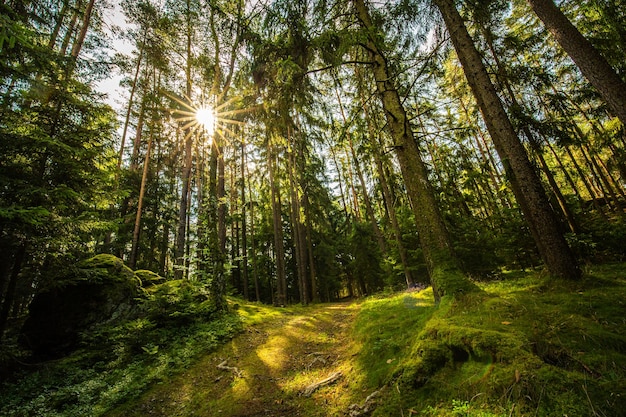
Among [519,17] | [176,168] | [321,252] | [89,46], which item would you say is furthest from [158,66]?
[519,17]

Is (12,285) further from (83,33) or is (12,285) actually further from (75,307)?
(83,33)

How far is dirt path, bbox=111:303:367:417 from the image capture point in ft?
12.6

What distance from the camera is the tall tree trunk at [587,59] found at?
13.4 feet

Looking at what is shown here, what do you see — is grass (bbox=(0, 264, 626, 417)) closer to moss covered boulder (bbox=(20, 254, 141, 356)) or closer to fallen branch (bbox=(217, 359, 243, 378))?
fallen branch (bbox=(217, 359, 243, 378))

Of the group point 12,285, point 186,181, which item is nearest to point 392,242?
point 186,181

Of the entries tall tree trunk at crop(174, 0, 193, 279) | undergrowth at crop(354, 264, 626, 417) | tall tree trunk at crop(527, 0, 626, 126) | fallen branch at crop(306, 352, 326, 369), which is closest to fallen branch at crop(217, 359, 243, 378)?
fallen branch at crop(306, 352, 326, 369)

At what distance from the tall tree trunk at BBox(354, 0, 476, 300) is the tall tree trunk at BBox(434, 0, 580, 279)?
1.48m

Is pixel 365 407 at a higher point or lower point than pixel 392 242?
lower

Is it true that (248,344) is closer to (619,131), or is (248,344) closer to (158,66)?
(619,131)

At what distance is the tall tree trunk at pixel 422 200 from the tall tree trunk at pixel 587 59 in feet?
9.32

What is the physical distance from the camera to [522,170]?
471cm

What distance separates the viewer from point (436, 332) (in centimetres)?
321

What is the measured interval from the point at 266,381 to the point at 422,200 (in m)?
4.63

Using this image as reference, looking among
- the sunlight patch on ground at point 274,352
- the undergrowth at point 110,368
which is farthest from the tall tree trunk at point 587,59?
the undergrowth at point 110,368
